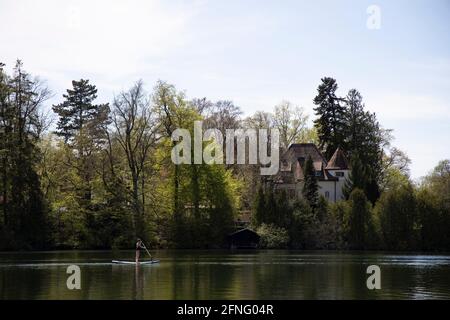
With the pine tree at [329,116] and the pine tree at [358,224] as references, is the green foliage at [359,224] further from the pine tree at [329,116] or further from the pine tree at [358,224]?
the pine tree at [329,116]

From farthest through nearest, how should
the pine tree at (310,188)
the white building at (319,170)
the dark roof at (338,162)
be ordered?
the dark roof at (338,162) < the white building at (319,170) < the pine tree at (310,188)

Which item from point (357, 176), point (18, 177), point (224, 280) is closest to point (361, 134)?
point (357, 176)

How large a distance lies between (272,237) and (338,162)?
2356 cm

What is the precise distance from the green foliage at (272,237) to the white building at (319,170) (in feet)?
57.5

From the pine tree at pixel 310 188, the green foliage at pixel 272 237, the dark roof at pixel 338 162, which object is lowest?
the green foliage at pixel 272 237

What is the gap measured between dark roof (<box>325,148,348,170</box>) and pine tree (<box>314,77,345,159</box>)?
3772 millimetres

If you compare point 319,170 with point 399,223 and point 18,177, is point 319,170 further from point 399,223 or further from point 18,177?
point 18,177

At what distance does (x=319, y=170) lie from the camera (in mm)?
101000

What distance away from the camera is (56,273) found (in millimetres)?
41406

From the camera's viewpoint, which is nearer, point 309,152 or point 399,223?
point 399,223

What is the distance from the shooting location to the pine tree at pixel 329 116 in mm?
105250

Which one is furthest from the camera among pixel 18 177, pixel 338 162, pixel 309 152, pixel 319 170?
pixel 309 152

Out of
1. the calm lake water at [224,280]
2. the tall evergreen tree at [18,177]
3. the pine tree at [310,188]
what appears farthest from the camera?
the pine tree at [310,188]

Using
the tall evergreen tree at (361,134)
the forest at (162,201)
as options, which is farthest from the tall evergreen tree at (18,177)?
the tall evergreen tree at (361,134)
